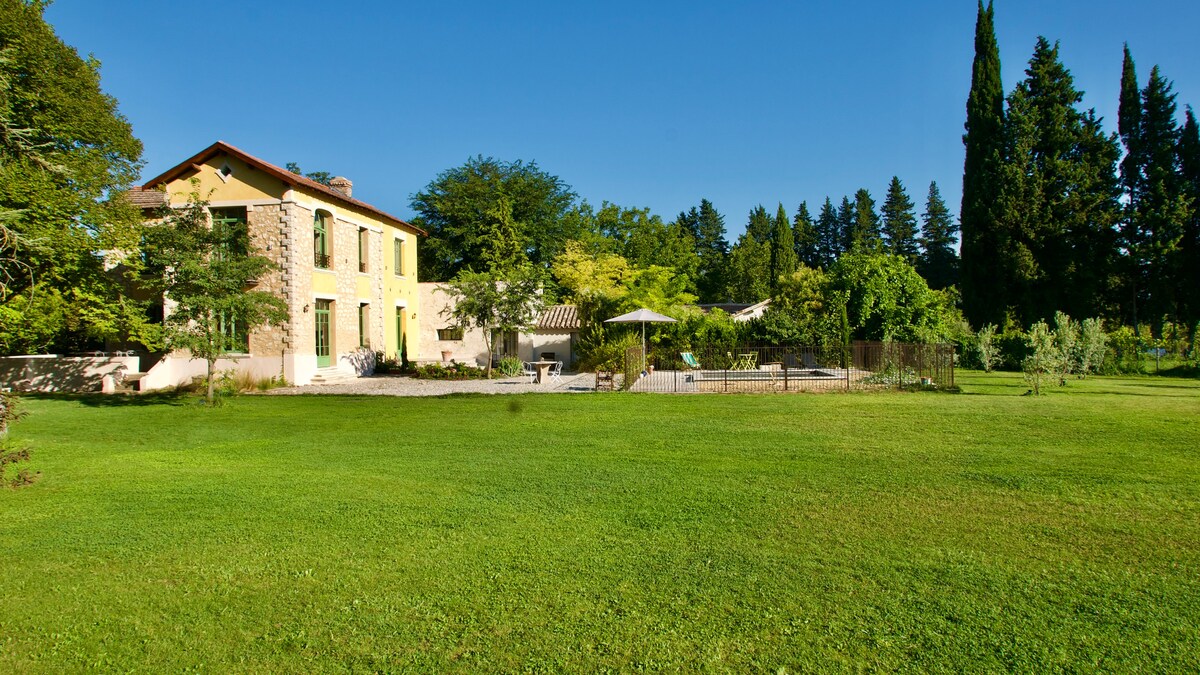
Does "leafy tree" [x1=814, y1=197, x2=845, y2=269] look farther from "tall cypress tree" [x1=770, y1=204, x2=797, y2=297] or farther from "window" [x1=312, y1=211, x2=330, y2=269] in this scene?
"window" [x1=312, y1=211, x2=330, y2=269]

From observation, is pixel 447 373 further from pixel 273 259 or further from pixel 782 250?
pixel 782 250

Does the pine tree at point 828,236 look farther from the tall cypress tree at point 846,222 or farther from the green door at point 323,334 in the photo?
the green door at point 323,334

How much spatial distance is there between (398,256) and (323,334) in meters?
6.55

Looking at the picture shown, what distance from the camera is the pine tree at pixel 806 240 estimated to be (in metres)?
71.1

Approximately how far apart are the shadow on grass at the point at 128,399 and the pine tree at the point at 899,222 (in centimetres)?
6560

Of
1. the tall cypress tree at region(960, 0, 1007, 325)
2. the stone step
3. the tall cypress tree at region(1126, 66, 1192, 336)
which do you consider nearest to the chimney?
the stone step

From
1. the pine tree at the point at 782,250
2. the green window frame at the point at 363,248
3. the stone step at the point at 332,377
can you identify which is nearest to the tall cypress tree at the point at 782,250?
the pine tree at the point at 782,250

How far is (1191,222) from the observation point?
32031 mm

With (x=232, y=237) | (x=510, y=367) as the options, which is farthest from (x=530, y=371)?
(x=232, y=237)

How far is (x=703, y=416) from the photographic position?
12773 millimetres

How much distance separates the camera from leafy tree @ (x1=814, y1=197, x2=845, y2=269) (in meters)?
73.5

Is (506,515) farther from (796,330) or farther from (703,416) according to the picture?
(796,330)

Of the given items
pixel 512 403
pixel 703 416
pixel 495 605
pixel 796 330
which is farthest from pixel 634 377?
pixel 495 605

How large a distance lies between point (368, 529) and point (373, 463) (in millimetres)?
3137
